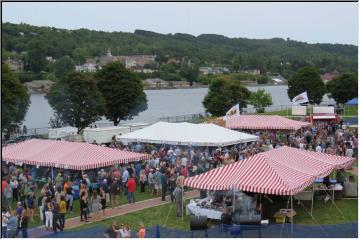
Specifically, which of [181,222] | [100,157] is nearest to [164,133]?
[100,157]

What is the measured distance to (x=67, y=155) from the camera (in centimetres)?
2056

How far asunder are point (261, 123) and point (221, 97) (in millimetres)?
28712

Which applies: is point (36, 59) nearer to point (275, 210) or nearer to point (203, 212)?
point (275, 210)

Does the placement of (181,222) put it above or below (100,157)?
below

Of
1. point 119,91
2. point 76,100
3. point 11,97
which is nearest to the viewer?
point 11,97

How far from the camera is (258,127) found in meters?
33.1

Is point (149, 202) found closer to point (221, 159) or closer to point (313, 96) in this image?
point (221, 159)

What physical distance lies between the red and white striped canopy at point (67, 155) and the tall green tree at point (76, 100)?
21.4m

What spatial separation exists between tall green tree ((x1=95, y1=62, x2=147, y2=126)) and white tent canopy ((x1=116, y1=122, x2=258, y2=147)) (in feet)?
72.7

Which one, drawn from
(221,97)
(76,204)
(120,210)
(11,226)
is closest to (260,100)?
(221,97)

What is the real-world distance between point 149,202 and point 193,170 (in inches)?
122

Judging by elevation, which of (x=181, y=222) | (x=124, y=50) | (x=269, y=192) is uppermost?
(x=124, y=50)

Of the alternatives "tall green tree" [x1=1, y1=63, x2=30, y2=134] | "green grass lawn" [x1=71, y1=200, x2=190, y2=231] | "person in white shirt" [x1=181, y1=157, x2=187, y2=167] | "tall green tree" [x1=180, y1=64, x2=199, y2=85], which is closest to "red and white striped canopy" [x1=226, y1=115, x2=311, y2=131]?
"person in white shirt" [x1=181, y1=157, x2=187, y2=167]

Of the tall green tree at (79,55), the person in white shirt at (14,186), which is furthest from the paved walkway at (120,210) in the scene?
the tall green tree at (79,55)
